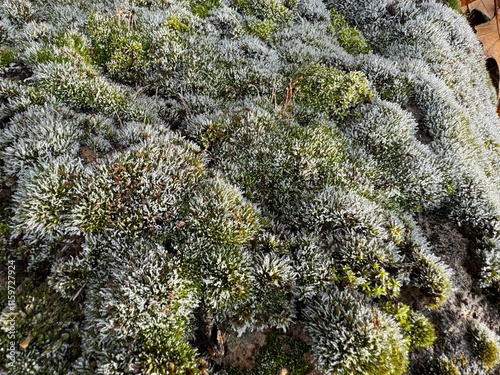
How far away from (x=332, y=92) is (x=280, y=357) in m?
3.86

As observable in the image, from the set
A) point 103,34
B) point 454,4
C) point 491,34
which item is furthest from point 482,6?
point 103,34

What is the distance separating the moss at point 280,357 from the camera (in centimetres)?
343

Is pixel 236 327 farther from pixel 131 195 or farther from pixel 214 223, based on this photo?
pixel 131 195

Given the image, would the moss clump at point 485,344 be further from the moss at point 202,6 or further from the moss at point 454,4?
the moss at point 454,4

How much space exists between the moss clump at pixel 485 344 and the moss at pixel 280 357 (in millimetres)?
1985

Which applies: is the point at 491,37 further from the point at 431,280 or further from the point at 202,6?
the point at 431,280

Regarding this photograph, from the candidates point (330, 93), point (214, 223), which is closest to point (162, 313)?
point (214, 223)

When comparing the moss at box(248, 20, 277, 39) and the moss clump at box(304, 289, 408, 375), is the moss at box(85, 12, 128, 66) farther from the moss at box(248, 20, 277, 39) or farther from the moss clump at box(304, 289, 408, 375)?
the moss clump at box(304, 289, 408, 375)

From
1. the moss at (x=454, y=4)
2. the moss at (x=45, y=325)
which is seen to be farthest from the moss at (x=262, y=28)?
the moss at (x=45, y=325)

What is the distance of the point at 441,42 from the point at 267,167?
518cm

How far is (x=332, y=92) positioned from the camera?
17.9 ft

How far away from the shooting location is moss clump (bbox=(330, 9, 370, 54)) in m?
6.95

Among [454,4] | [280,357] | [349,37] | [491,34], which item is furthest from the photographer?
[491,34]

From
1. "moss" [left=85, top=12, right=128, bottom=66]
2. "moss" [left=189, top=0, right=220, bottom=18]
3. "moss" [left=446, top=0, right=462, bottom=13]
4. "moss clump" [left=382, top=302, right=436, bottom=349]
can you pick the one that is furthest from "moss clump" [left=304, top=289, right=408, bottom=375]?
"moss" [left=446, top=0, right=462, bottom=13]
